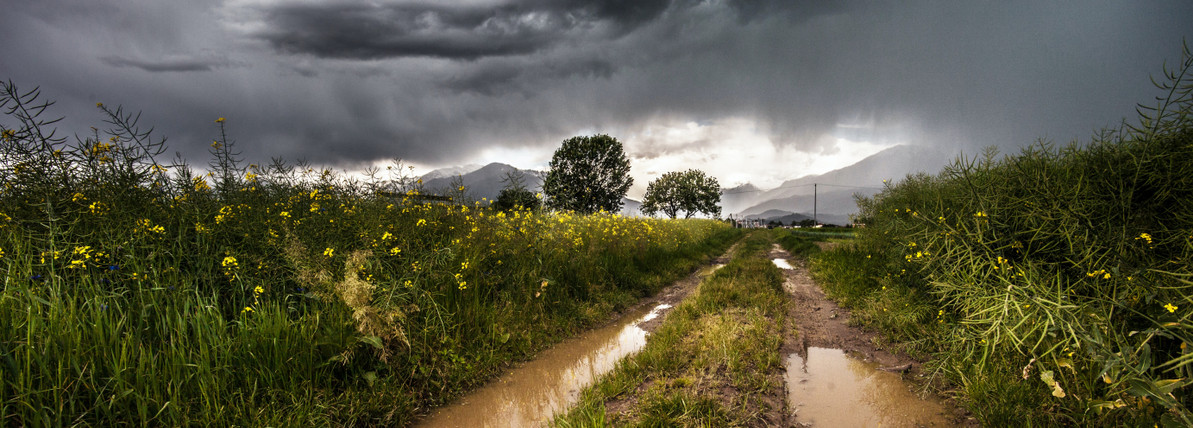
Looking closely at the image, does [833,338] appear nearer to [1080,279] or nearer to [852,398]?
[852,398]

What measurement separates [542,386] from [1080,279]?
457 centimetres

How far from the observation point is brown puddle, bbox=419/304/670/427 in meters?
3.84

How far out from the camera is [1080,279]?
2.99 meters

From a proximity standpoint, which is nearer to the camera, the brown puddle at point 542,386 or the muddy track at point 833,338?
the brown puddle at point 542,386

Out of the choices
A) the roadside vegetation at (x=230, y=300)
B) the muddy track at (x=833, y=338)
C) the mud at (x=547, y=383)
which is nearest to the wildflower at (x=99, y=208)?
the roadside vegetation at (x=230, y=300)

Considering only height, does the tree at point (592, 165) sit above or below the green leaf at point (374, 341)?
above

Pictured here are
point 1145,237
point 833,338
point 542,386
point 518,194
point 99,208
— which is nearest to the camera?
point 1145,237

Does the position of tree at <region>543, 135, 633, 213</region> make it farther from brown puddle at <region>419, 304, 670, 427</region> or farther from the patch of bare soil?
brown puddle at <region>419, 304, 670, 427</region>

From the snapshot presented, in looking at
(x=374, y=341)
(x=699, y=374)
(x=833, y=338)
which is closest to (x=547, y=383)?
(x=699, y=374)

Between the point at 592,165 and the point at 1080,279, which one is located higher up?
the point at 592,165

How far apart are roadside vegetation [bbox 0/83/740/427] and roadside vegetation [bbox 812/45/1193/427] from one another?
4.60 meters

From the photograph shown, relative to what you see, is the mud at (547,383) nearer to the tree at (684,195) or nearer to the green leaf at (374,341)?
the green leaf at (374,341)

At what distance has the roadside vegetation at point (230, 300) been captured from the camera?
2781 mm

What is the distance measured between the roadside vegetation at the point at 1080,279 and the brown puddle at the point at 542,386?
3390mm
